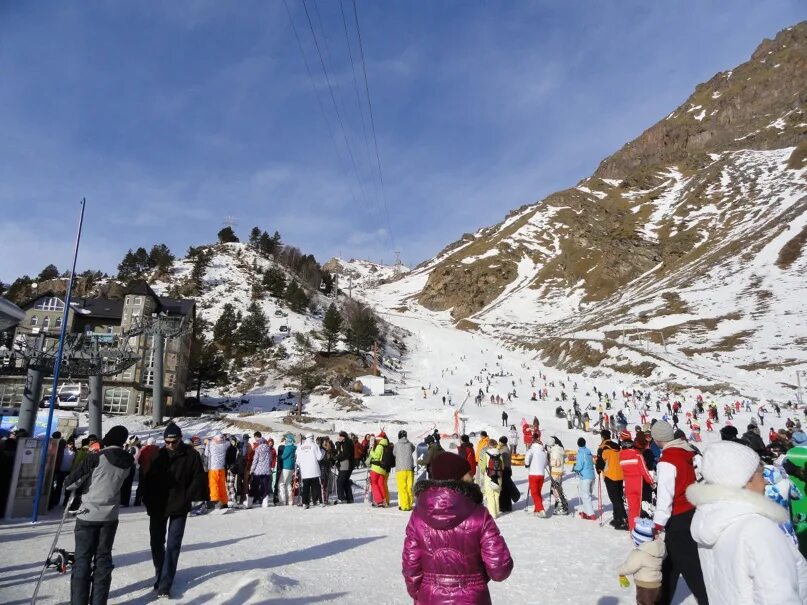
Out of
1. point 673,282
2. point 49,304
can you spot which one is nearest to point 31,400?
point 49,304

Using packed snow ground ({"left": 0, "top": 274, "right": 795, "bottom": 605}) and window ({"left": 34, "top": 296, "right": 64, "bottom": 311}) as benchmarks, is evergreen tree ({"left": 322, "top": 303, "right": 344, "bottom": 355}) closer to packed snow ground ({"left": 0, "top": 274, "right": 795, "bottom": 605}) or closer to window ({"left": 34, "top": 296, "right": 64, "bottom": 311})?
window ({"left": 34, "top": 296, "right": 64, "bottom": 311})

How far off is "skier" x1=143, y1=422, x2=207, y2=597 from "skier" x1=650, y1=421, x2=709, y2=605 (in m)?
4.84

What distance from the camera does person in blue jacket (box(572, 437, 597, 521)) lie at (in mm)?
10156

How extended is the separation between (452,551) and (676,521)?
2667 mm

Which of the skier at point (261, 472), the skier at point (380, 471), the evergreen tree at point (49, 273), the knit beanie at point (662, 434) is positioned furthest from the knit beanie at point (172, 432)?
the evergreen tree at point (49, 273)

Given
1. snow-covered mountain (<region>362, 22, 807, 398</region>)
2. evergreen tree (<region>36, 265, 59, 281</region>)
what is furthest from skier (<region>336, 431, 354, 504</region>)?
evergreen tree (<region>36, 265, 59, 281</region>)

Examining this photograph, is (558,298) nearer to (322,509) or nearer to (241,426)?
(241,426)

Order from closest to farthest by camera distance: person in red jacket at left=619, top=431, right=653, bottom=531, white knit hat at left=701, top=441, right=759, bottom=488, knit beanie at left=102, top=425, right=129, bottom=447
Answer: white knit hat at left=701, top=441, right=759, bottom=488, knit beanie at left=102, top=425, right=129, bottom=447, person in red jacket at left=619, top=431, right=653, bottom=531

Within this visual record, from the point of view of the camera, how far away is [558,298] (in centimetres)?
14000

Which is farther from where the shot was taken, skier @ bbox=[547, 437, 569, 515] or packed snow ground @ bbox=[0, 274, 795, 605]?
→ skier @ bbox=[547, 437, 569, 515]

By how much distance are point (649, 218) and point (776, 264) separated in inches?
3070

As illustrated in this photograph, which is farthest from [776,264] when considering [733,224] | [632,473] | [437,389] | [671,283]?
[632,473]

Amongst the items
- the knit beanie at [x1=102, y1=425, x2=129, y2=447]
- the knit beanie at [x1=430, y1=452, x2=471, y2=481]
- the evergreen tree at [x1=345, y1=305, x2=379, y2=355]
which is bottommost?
the knit beanie at [x1=430, y1=452, x2=471, y2=481]

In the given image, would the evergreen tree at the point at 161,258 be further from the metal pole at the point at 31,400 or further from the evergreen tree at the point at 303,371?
the metal pole at the point at 31,400
